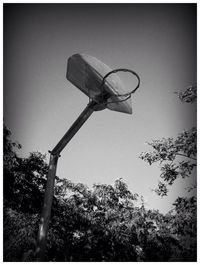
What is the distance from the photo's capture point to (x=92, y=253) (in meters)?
7.95

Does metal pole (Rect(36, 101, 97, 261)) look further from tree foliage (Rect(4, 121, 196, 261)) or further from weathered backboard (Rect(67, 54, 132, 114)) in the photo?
tree foliage (Rect(4, 121, 196, 261))

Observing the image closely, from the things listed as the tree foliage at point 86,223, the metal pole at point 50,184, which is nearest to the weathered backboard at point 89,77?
the metal pole at point 50,184

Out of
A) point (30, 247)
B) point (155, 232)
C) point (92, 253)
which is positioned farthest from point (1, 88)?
point (155, 232)

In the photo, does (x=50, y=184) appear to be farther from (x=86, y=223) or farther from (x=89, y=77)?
(x=86, y=223)

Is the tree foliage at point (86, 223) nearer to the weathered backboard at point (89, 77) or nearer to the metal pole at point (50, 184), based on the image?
the metal pole at point (50, 184)

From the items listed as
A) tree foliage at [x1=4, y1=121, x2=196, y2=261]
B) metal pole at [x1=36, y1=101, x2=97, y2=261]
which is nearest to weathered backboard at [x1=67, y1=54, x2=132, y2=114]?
metal pole at [x1=36, y1=101, x2=97, y2=261]

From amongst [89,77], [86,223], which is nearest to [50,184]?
[89,77]

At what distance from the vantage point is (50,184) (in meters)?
4.75

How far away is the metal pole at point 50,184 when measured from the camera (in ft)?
14.4

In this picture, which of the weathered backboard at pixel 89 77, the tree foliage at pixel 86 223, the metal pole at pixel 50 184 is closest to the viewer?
the metal pole at pixel 50 184

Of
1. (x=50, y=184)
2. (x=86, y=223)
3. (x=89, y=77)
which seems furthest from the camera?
(x=86, y=223)

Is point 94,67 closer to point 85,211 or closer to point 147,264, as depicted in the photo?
point 147,264

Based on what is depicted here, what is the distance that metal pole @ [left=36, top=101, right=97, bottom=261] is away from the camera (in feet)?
14.4

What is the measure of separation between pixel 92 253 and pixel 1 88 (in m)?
6.14
